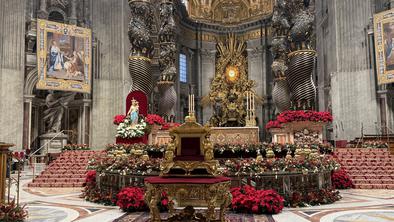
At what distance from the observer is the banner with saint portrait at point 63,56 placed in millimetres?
19391

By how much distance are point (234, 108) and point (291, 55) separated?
8.68 m

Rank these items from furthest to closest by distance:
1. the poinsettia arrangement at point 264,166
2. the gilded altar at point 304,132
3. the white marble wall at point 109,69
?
the white marble wall at point 109,69, the gilded altar at point 304,132, the poinsettia arrangement at point 264,166

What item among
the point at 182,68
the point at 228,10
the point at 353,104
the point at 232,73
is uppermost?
the point at 228,10

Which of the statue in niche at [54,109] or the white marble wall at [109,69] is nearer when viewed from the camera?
the statue in niche at [54,109]

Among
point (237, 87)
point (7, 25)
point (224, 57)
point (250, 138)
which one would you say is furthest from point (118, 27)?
point (250, 138)

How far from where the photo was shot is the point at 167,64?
15609 millimetres

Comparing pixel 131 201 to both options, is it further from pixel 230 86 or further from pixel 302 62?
pixel 230 86

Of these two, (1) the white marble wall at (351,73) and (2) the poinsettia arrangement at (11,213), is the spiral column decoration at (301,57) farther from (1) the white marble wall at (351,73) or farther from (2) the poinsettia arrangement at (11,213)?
(1) the white marble wall at (351,73)

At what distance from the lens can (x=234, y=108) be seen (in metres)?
18.3

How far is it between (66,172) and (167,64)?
19.8ft

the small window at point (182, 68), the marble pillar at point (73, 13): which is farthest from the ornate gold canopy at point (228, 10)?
the marble pillar at point (73, 13)

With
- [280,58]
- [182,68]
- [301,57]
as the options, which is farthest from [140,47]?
[182,68]

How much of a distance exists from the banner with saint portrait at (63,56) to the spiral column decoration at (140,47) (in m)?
8.48

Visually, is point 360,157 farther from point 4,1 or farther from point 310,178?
point 4,1
